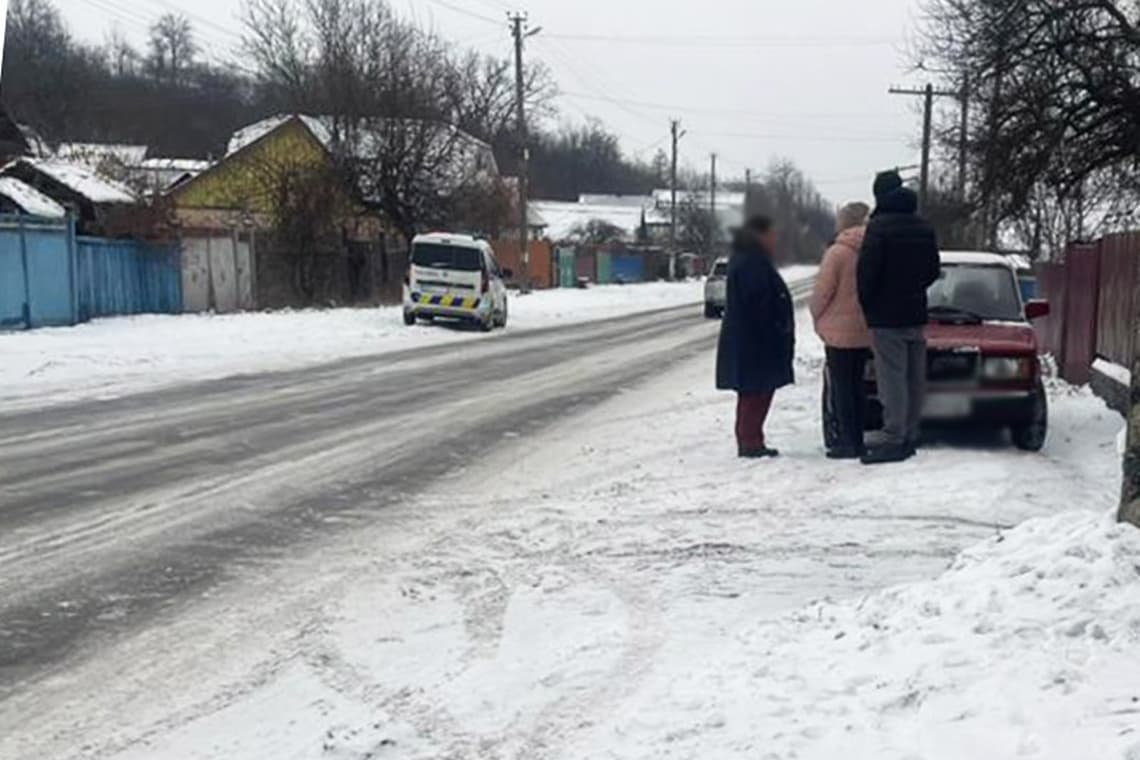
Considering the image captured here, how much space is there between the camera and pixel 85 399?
14125 millimetres

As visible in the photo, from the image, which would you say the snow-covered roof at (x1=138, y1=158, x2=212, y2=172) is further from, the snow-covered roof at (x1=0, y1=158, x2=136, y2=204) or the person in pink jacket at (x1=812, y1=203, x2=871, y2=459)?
the person in pink jacket at (x1=812, y1=203, x2=871, y2=459)

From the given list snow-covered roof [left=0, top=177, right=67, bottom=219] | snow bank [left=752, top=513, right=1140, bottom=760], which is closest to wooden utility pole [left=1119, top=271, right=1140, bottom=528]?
snow bank [left=752, top=513, right=1140, bottom=760]

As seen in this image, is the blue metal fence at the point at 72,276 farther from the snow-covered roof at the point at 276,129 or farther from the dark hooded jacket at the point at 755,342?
the dark hooded jacket at the point at 755,342

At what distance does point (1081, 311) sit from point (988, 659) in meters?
12.1

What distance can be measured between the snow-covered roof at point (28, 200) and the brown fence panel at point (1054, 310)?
722 inches

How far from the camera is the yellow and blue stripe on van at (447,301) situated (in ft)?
91.5

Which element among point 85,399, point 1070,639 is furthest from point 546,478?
point 85,399

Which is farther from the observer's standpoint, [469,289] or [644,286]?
[644,286]

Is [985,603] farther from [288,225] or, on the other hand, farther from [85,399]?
[288,225]

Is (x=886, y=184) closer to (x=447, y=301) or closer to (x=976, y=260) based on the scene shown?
(x=976, y=260)

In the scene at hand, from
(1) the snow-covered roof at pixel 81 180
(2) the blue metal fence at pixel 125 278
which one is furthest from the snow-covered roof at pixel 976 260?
(1) the snow-covered roof at pixel 81 180

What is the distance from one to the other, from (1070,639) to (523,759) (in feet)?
5.93

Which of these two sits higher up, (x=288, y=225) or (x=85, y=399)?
(x=288, y=225)

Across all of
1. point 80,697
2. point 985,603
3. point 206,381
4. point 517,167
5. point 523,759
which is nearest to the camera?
point 523,759
